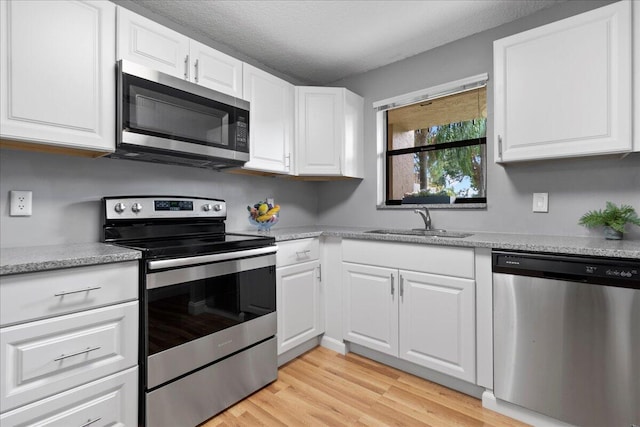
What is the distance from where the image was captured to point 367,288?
226 centimetres

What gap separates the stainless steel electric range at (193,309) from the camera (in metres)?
1.46

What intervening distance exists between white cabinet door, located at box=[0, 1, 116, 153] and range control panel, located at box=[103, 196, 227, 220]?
12.4 inches

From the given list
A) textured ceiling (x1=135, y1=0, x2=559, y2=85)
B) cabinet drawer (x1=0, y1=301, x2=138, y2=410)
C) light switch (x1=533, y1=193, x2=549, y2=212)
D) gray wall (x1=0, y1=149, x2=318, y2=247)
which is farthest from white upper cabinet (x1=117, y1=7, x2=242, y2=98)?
light switch (x1=533, y1=193, x2=549, y2=212)

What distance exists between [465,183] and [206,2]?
2187 millimetres

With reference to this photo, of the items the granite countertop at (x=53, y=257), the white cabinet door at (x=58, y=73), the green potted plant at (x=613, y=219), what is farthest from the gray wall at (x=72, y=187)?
the green potted plant at (x=613, y=219)

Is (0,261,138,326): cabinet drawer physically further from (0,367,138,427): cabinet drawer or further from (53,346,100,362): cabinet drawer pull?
(0,367,138,427): cabinet drawer

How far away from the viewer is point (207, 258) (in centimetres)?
163

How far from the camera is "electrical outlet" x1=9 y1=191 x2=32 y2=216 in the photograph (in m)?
1.55

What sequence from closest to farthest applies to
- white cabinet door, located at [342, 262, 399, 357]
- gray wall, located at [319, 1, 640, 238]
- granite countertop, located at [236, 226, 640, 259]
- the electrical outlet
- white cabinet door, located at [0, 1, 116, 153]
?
white cabinet door, located at [0, 1, 116, 153] < granite countertop, located at [236, 226, 640, 259] < the electrical outlet < gray wall, located at [319, 1, 640, 238] < white cabinet door, located at [342, 262, 399, 357]

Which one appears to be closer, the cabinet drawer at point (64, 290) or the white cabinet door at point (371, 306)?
the cabinet drawer at point (64, 290)

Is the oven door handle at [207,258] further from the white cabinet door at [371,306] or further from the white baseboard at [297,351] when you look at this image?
the white baseboard at [297,351]

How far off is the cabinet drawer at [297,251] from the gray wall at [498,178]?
748 millimetres

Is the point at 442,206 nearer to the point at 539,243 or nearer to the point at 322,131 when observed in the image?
the point at 539,243

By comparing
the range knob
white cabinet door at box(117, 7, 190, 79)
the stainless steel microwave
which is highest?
white cabinet door at box(117, 7, 190, 79)
